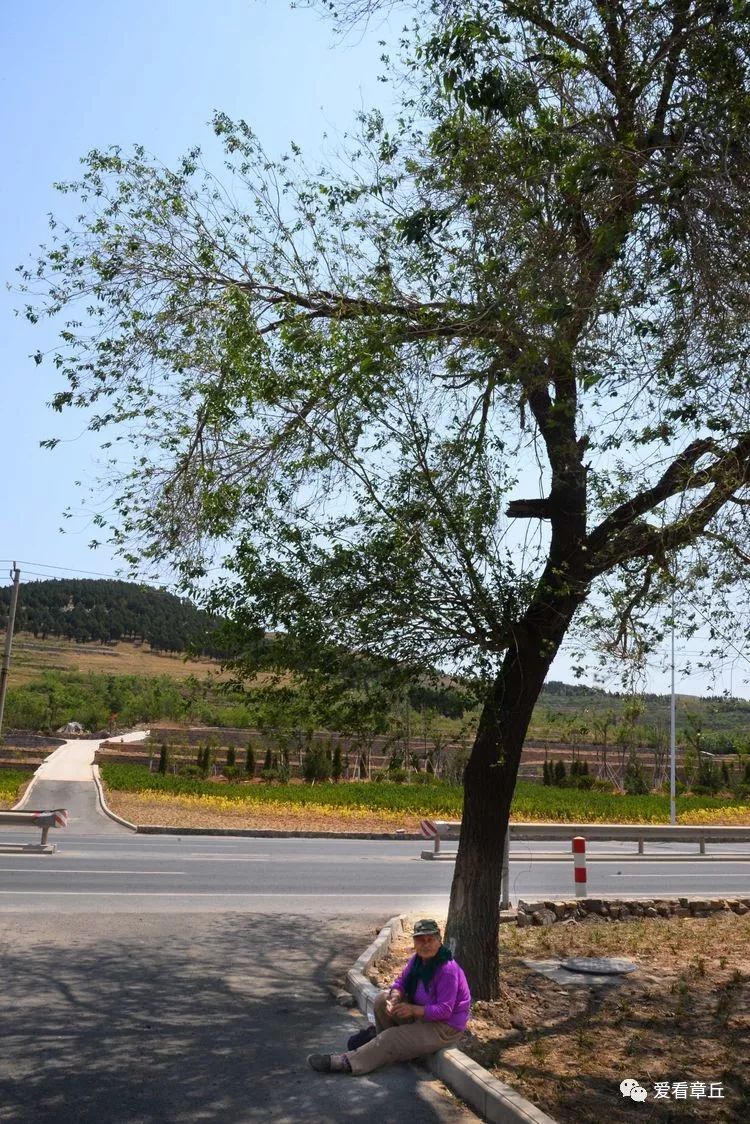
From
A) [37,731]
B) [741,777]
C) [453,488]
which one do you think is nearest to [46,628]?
[37,731]

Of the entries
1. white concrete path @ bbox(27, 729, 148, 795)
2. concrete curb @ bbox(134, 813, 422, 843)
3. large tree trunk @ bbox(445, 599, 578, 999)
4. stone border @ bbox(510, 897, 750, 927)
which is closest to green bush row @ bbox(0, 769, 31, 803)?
white concrete path @ bbox(27, 729, 148, 795)

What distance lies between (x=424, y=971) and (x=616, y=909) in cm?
788

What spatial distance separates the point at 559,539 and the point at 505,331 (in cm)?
201

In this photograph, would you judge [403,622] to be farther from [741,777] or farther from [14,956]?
[741,777]

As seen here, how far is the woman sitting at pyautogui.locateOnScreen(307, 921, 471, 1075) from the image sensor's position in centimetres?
660

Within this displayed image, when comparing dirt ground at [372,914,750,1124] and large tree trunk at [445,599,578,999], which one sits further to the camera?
large tree trunk at [445,599,578,999]

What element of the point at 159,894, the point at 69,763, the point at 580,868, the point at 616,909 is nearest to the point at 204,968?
the point at 159,894

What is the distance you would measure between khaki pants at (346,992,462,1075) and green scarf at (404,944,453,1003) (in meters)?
0.18

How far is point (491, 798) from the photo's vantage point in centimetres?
896

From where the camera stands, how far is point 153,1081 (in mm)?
6363

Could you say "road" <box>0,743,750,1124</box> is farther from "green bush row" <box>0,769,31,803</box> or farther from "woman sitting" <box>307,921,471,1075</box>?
"green bush row" <box>0,769,31,803</box>

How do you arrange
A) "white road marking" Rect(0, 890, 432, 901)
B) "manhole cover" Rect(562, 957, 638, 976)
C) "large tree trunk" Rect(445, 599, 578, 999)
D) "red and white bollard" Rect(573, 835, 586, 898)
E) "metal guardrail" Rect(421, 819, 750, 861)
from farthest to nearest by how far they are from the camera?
"metal guardrail" Rect(421, 819, 750, 861), "red and white bollard" Rect(573, 835, 586, 898), "white road marking" Rect(0, 890, 432, 901), "manhole cover" Rect(562, 957, 638, 976), "large tree trunk" Rect(445, 599, 578, 999)

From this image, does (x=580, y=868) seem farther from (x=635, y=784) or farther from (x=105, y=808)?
(x=635, y=784)

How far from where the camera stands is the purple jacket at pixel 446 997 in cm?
659
